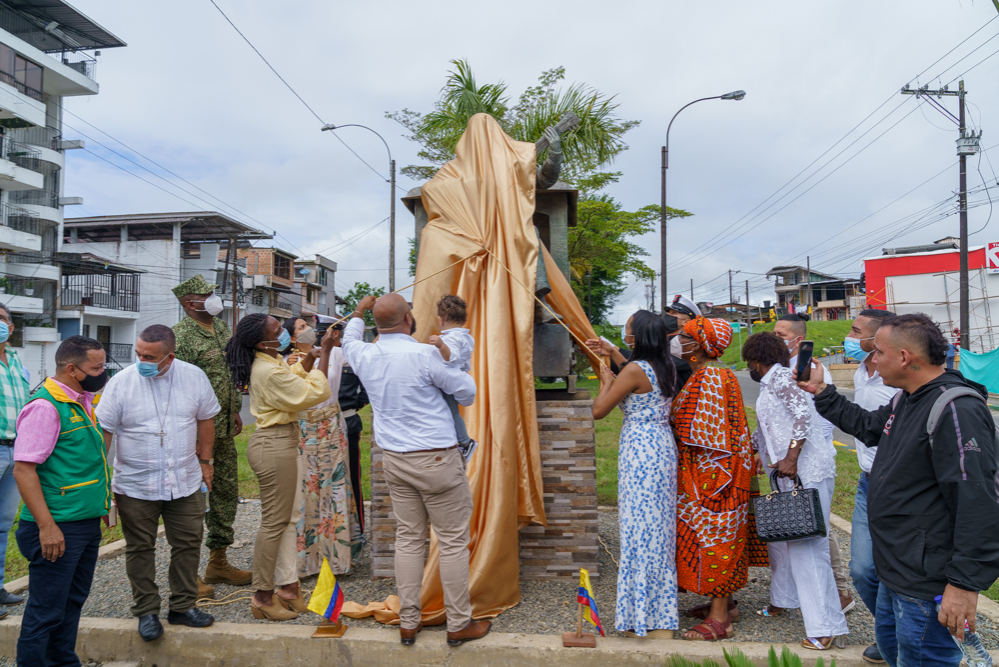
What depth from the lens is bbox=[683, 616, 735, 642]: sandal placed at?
3381mm

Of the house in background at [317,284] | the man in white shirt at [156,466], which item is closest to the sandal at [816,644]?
the man in white shirt at [156,466]

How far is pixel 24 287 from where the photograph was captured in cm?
2452

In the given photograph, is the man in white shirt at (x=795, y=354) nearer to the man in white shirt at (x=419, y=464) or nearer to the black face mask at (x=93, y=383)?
the man in white shirt at (x=419, y=464)

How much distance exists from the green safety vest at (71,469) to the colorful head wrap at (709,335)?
326cm

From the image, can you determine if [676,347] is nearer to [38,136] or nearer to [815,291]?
[38,136]

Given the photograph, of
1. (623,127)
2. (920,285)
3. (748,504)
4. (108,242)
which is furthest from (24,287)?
(920,285)

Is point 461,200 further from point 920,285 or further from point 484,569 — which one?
point 920,285

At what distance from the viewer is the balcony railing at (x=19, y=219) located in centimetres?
2366

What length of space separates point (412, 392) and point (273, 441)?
108 centimetres

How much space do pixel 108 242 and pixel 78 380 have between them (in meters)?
34.7

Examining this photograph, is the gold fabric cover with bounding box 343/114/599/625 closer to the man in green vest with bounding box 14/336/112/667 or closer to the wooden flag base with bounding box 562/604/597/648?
the wooden flag base with bounding box 562/604/597/648

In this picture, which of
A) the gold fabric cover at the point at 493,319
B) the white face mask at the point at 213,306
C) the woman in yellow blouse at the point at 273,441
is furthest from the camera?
the white face mask at the point at 213,306

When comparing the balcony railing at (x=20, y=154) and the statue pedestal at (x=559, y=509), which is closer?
the statue pedestal at (x=559, y=509)

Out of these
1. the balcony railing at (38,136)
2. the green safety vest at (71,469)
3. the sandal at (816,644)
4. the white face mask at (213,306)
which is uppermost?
the balcony railing at (38,136)
